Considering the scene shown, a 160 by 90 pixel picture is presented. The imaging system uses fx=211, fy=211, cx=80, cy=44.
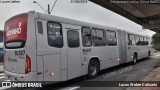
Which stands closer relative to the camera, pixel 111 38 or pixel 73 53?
pixel 73 53

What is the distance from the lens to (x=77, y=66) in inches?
374

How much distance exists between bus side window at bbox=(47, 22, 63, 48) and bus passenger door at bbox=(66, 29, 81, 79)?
51cm

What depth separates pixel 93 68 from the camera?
10984mm

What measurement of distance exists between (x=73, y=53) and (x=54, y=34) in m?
1.40

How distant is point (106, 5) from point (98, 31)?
3.28m

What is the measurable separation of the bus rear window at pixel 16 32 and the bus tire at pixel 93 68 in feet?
13.2

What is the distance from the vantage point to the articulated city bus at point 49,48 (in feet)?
24.6

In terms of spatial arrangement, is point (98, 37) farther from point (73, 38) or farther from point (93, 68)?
point (73, 38)

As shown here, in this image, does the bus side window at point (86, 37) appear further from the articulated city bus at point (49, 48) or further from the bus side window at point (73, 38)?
the bus side window at point (73, 38)

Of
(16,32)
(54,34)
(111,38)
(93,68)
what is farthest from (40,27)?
(111,38)

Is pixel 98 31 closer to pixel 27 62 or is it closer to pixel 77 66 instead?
pixel 77 66

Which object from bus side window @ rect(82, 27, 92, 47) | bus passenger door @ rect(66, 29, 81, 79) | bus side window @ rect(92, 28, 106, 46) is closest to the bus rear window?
bus passenger door @ rect(66, 29, 81, 79)

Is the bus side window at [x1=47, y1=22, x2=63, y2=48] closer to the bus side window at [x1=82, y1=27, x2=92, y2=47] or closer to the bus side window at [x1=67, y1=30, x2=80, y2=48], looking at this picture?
the bus side window at [x1=67, y1=30, x2=80, y2=48]

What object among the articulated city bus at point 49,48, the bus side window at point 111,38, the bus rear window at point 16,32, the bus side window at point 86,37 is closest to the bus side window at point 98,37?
the articulated city bus at point 49,48
